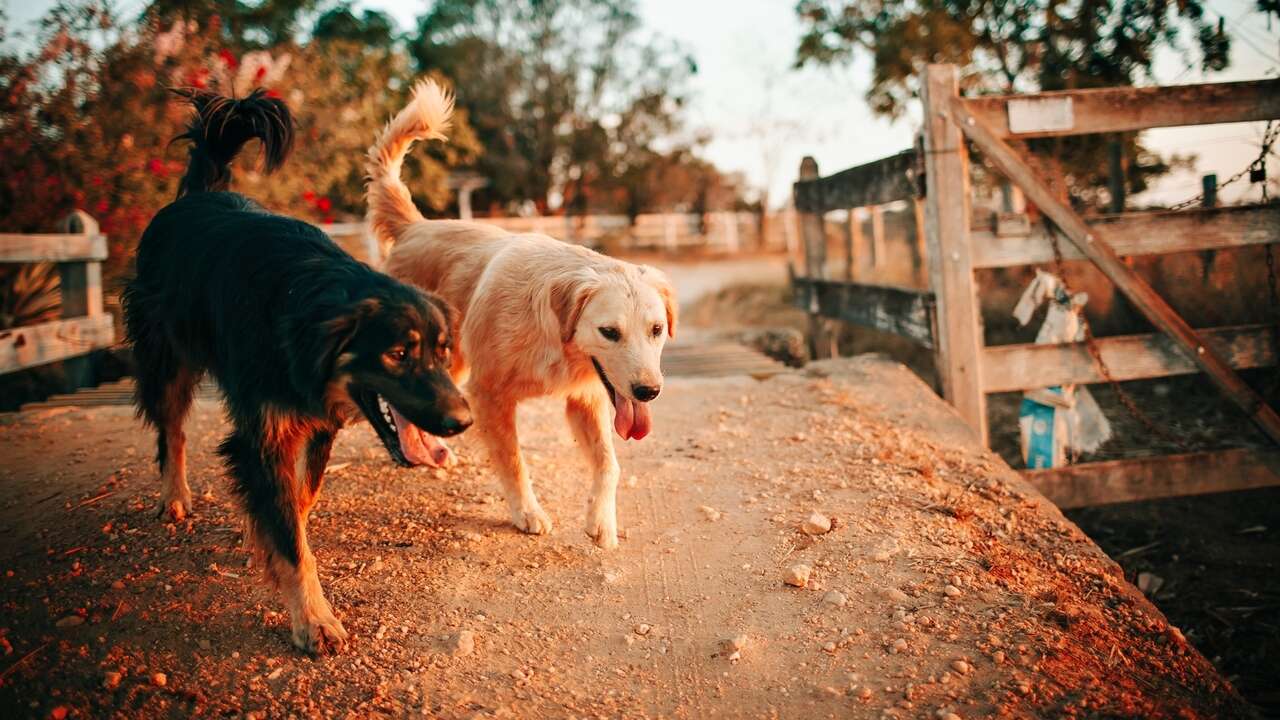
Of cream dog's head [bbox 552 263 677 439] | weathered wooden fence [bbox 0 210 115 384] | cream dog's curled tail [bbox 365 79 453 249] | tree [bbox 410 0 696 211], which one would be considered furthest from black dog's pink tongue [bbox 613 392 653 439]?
tree [bbox 410 0 696 211]

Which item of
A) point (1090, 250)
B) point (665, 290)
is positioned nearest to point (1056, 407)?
point (1090, 250)

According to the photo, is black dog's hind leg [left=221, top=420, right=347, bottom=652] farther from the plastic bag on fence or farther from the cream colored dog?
the plastic bag on fence

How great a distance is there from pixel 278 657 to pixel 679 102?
3554cm

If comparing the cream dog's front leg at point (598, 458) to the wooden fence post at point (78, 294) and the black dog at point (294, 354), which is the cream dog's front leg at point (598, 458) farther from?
the wooden fence post at point (78, 294)

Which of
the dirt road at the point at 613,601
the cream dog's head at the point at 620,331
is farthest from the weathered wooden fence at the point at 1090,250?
the cream dog's head at the point at 620,331

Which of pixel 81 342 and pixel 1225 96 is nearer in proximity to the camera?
pixel 1225 96

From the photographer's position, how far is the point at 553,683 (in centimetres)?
274

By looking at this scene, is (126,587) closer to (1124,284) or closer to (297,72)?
(1124,284)

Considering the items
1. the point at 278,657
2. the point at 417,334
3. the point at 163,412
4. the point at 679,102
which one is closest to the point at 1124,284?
the point at 417,334

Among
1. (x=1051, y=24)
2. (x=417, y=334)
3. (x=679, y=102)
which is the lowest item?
(x=417, y=334)

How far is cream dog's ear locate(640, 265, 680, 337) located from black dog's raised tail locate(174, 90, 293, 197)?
1953mm

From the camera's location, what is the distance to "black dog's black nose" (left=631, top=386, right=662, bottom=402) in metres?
3.43

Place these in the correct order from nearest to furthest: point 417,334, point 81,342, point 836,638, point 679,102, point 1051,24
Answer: point 417,334
point 836,638
point 81,342
point 1051,24
point 679,102

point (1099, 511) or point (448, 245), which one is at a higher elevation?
point (448, 245)
